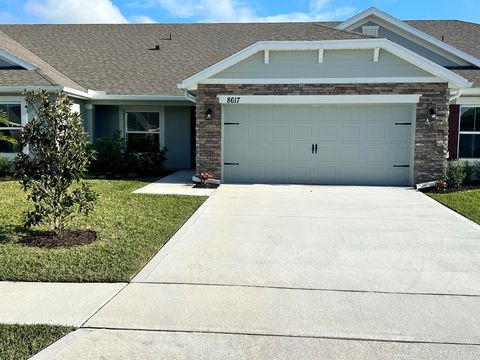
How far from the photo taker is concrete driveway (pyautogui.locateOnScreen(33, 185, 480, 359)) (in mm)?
3744

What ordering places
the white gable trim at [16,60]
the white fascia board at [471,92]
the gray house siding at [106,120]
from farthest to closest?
1. the gray house siding at [106,120]
2. the white gable trim at [16,60]
3. the white fascia board at [471,92]

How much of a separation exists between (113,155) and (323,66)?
7390 millimetres

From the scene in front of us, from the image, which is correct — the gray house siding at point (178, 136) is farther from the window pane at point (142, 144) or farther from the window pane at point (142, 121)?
the window pane at point (142, 121)

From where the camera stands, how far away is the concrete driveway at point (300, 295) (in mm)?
3744

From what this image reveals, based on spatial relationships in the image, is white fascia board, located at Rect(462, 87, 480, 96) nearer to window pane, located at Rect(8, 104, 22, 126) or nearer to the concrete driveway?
the concrete driveway

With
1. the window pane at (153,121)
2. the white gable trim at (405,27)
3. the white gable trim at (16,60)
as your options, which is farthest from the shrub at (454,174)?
the white gable trim at (16,60)

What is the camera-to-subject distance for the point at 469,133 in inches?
570

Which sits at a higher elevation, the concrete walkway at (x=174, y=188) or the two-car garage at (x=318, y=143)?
the two-car garage at (x=318, y=143)

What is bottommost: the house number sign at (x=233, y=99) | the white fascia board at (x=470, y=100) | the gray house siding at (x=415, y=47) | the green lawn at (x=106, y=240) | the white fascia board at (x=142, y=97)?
the green lawn at (x=106, y=240)

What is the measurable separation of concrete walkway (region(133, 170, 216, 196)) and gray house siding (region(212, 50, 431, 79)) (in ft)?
10.6

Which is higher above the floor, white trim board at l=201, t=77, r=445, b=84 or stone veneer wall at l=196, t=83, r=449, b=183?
white trim board at l=201, t=77, r=445, b=84

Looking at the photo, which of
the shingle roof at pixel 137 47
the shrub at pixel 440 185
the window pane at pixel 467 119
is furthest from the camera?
the shingle roof at pixel 137 47

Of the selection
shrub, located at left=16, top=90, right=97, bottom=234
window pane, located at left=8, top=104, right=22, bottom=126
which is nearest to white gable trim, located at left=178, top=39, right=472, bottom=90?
window pane, located at left=8, top=104, right=22, bottom=126

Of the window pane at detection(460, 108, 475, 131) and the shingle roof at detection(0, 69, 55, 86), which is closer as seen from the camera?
the shingle roof at detection(0, 69, 55, 86)
